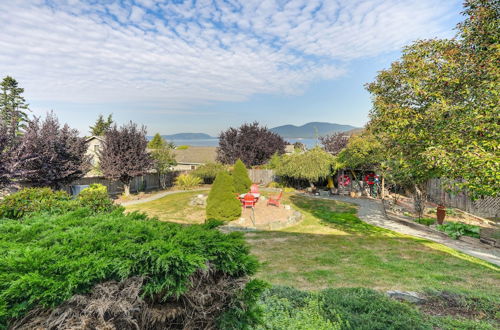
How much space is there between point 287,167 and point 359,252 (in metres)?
14.0

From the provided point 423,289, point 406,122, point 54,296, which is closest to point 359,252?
point 423,289

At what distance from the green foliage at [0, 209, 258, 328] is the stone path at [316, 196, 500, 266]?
812 centimetres

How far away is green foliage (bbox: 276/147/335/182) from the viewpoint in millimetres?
19719

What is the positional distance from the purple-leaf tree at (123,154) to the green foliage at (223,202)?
9.92m

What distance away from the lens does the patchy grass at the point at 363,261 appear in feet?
17.7

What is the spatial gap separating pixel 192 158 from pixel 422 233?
3075cm

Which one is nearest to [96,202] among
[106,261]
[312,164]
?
[106,261]

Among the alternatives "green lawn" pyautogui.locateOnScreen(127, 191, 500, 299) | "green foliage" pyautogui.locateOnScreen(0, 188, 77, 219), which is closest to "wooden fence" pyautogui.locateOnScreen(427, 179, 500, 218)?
"green lawn" pyautogui.locateOnScreen(127, 191, 500, 299)

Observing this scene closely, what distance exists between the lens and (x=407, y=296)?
4555mm

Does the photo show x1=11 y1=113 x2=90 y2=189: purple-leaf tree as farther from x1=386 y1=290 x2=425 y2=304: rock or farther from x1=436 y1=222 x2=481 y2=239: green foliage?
x1=436 y1=222 x2=481 y2=239: green foliage

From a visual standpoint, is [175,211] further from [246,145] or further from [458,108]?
[246,145]

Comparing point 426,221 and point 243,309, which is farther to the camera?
point 426,221

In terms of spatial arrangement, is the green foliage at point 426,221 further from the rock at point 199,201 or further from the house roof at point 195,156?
the house roof at point 195,156

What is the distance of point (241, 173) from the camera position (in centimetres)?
1675
